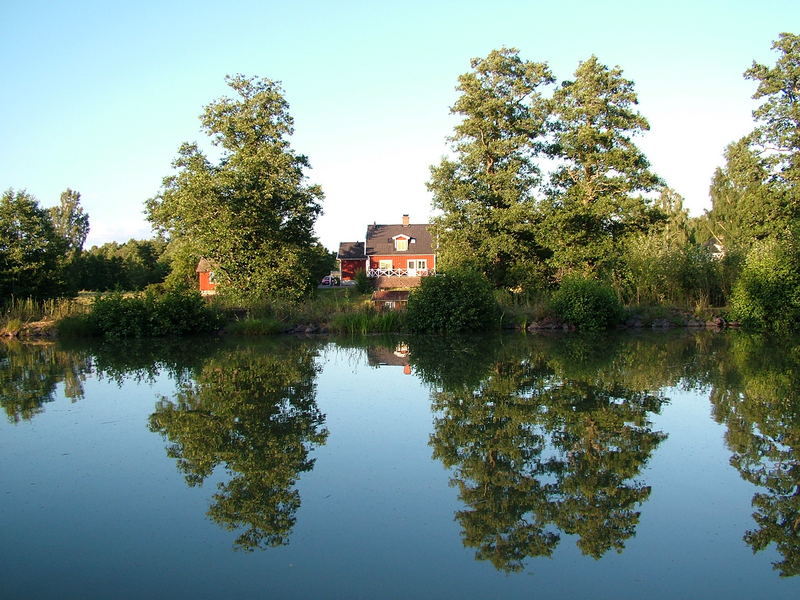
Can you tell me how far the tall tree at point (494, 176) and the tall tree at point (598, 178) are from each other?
1.23 metres

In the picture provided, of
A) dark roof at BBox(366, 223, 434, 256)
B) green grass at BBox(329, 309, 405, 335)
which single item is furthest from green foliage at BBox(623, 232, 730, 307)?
dark roof at BBox(366, 223, 434, 256)

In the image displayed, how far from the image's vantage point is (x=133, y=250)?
58594 millimetres

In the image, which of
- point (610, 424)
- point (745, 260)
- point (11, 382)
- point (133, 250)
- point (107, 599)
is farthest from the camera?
point (133, 250)

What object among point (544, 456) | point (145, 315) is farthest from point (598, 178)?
point (544, 456)

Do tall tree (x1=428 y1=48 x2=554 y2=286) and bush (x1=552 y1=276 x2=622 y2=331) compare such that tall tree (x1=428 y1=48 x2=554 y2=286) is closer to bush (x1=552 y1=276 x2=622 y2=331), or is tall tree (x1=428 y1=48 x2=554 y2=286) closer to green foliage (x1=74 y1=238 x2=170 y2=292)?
bush (x1=552 y1=276 x2=622 y2=331)

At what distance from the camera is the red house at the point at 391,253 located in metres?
49.8

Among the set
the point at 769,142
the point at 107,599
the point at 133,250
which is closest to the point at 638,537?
the point at 107,599

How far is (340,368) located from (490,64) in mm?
19680

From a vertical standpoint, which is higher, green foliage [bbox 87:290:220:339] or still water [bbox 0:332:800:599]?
green foliage [bbox 87:290:220:339]

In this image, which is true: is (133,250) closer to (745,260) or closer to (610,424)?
(745,260)

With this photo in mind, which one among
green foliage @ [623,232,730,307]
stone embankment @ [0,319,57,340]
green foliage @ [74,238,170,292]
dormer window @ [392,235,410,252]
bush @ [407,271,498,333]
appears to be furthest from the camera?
dormer window @ [392,235,410,252]

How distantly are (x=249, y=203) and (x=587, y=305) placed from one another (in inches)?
526

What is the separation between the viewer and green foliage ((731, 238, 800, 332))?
722 inches

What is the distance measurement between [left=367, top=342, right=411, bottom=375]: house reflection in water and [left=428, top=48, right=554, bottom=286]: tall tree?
11.7 metres
